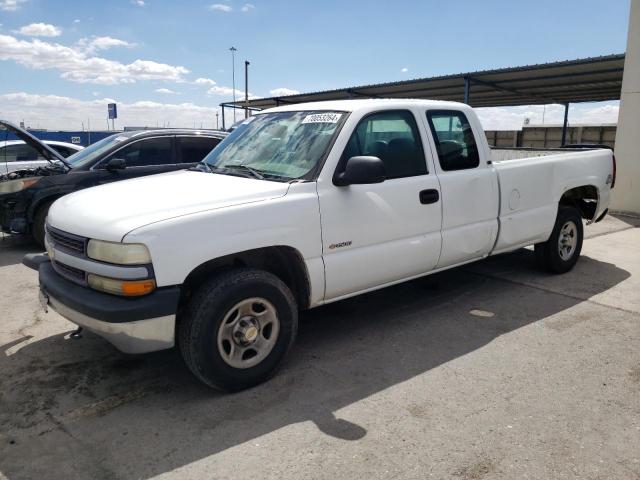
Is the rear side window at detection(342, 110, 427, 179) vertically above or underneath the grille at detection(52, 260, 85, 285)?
above

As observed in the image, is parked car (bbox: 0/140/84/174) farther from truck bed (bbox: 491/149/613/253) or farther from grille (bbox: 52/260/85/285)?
truck bed (bbox: 491/149/613/253)

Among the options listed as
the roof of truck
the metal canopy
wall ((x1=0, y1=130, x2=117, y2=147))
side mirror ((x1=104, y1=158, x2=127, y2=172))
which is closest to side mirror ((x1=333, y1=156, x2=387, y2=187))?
the roof of truck

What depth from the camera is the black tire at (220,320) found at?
3121mm

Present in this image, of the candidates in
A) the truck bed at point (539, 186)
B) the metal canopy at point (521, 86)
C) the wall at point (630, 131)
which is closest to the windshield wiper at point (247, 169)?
the truck bed at point (539, 186)

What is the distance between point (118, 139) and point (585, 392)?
6943mm

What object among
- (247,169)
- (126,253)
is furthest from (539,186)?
(126,253)

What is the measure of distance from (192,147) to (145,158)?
0.74 metres

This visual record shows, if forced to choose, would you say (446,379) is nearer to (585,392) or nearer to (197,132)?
(585,392)

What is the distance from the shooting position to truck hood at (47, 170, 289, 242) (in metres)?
3.09

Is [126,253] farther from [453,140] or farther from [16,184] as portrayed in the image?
[16,184]

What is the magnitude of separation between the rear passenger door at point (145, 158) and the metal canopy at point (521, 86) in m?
10.3

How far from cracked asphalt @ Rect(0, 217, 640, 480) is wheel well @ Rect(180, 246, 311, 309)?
583 millimetres

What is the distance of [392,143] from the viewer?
4219 millimetres

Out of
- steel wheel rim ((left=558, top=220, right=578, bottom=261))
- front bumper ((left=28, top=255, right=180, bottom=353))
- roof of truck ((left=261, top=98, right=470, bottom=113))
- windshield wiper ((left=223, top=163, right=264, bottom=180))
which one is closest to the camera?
front bumper ((left=28, top=255, right=180, bottom=353))
